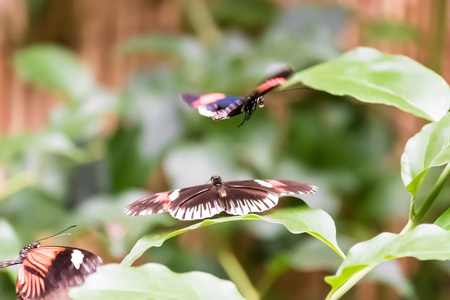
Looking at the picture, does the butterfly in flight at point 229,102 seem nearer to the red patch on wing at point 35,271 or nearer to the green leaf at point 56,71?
the red patch on wing at point 35,271

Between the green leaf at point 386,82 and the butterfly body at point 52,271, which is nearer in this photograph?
the butterfly body at point 52,271

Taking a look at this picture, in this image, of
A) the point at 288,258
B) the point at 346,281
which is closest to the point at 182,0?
the point at 288,258

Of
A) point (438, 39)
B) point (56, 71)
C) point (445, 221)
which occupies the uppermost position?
point (56, 71)

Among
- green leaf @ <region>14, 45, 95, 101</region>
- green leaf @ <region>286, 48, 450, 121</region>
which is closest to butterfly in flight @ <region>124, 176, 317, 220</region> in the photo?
green leaf @ <region>286, 48, 450, 121</region>

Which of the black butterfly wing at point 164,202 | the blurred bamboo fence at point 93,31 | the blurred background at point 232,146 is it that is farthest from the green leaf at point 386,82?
the blurred bamboo fence at point 93,31

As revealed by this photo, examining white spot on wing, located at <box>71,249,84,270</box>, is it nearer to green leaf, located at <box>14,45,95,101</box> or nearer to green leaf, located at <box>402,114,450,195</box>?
green leaf, located at <box>402,114,450,195</box>

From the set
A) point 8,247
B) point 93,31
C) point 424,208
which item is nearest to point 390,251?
point 424,208

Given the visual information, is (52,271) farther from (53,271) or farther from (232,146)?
(232,146)
